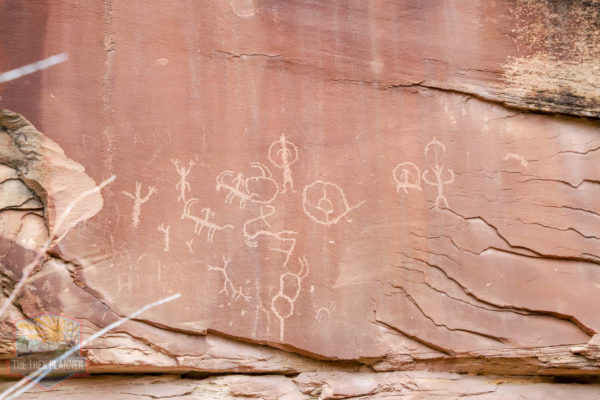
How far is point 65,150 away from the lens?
2.65 m

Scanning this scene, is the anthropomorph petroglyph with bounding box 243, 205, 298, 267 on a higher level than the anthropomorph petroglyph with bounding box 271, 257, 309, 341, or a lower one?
higher

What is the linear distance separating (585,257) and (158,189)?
2120 mm

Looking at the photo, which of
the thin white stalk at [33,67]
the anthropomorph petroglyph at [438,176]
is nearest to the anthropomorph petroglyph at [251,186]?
the anthropomorph petroglyph at [438,176]

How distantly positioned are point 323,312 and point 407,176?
2.60ft

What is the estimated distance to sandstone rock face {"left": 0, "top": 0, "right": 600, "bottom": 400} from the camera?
8.61 feet

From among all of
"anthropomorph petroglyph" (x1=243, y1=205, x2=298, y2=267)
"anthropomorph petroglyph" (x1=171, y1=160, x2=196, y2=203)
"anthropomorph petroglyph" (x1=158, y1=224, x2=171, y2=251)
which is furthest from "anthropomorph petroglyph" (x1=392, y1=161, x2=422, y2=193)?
"anthropomorph petroglyph" (x1=158, y1=224, x2=171, y2=251)

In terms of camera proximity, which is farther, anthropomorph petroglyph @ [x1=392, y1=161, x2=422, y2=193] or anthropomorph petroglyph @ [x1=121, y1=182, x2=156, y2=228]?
anthropomorph petroglyph @ [x1=392, y1=161, x2=422, y2=193]

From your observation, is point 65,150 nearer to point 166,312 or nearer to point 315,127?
point 166,312

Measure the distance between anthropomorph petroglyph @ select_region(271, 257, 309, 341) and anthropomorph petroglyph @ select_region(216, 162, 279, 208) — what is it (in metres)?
0.35

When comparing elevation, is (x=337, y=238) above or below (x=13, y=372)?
above

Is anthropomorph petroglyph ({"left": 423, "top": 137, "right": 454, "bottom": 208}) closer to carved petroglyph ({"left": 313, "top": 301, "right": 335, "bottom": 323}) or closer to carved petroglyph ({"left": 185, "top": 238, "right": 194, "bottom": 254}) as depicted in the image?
carved petroglyph ({"left": 313, "top": 301, "right": 335, "bottom": 323})

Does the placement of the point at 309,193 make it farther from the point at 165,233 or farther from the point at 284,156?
the point at 165,233

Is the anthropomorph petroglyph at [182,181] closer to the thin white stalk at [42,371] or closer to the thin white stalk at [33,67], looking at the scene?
the thin white stalk at [42,371]

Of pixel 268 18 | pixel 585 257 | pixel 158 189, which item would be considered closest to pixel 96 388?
pixel 158 189
